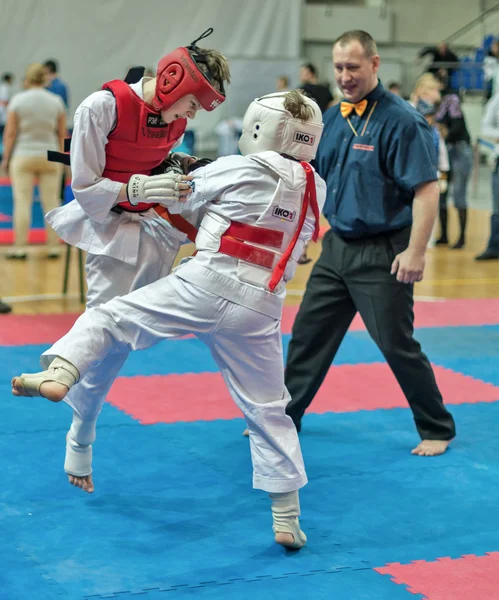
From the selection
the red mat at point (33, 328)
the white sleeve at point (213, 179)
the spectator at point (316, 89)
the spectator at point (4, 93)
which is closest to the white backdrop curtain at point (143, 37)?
the spectator at point (4, 93)

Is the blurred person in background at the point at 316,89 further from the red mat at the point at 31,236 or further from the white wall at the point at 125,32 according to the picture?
the white wall at the point at 125,32

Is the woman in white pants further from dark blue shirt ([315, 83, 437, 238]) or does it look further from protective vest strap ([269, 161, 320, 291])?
A: dark blue shirt ([315, 83, 437, 238])

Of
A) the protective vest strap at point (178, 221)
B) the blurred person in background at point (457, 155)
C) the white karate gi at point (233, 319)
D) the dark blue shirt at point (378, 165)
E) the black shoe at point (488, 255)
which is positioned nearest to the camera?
the white karate gi at point (233, 319)

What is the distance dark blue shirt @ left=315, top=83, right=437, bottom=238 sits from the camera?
14.6 feet

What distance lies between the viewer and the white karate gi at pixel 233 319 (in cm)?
333

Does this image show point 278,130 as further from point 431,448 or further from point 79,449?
point 431,448

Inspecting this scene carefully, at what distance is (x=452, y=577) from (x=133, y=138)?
1.97 m

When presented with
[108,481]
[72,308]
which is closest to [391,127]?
[108,481]

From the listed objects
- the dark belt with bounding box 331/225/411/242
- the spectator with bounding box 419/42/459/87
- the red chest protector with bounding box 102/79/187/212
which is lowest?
the dark belt with bounding box 331/225/411/242

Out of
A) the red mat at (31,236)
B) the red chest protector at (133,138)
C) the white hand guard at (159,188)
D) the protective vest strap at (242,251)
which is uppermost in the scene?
the red chest protector at (133,138)

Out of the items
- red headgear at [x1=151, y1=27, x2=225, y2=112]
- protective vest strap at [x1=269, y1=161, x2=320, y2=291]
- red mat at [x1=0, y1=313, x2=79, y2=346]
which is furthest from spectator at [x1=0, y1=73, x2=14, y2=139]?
protective vest strap at [x1=269, y1=161, x2=320, y2=291]

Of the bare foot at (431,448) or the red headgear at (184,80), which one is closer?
the red headgear at (184,80)

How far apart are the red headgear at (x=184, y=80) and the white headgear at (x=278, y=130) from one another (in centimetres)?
16

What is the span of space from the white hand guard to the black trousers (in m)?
1.51
